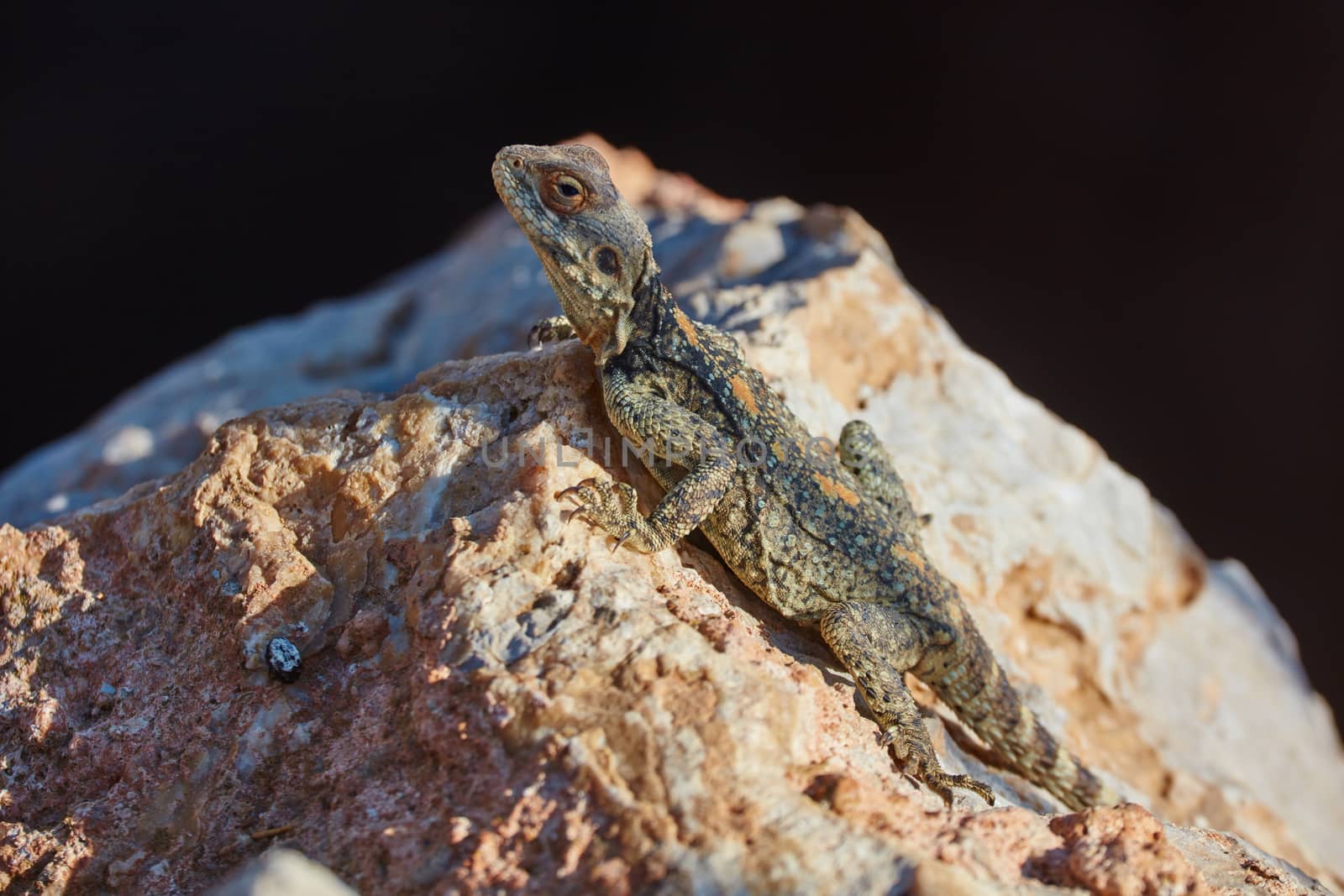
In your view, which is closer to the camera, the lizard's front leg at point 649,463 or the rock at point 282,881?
the rock at point 282,881

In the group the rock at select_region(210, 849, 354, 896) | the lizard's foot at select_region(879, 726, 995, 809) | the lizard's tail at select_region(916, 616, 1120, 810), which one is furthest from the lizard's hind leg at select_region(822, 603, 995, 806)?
the rock at select_region(210, 849, 354, 896)

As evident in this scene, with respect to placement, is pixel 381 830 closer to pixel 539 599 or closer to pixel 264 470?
pixel 539 599

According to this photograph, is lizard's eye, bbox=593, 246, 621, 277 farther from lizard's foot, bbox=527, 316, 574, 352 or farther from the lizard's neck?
lizard's foot, bbox=527, 316, 574, 352

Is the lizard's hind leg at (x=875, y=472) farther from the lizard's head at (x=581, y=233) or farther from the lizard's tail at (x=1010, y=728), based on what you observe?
the lizard's head at (x=581, y=233)

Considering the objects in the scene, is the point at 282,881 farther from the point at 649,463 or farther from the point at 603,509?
the point at 649,463

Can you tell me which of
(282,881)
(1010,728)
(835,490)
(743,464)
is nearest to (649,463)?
(743,464)

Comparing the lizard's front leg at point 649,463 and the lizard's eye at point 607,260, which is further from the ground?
the lizard's eye at point 607,260

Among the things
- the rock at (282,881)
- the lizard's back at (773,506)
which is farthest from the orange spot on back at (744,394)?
the rock at (282,881)
